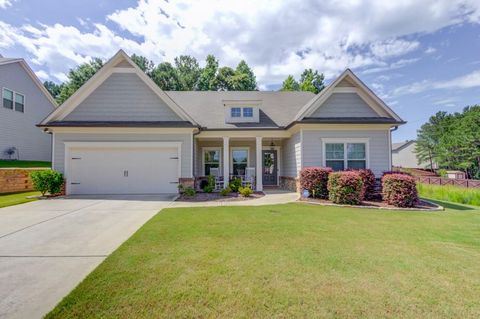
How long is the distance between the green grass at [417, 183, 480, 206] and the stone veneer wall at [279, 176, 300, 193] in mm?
8158

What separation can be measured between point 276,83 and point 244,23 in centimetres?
1981

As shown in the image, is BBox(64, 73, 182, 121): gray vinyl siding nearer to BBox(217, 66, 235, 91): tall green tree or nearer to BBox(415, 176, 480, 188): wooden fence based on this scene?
BBox(217, 66, 235, 91): tall green tree

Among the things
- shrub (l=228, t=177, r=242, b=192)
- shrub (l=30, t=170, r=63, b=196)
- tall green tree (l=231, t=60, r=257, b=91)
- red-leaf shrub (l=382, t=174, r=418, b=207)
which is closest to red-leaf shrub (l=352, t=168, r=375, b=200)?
red-leaf shrub (l=382, t=174, r=418, b=207)

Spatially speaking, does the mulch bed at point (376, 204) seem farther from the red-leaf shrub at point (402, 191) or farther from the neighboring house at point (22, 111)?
the neighboring house at point (22, 111)

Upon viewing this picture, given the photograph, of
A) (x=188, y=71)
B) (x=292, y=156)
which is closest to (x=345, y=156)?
(x=292, y=156)

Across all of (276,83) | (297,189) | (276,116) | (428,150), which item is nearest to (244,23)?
(276,116)

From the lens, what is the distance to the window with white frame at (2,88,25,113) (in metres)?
16.9

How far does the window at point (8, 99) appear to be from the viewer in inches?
664

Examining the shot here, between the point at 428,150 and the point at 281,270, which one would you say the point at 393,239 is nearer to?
the point at 281,270

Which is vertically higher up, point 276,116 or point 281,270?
point 276,116

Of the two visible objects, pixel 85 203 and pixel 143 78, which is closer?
pixel 85 203

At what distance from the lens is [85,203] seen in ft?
31.8

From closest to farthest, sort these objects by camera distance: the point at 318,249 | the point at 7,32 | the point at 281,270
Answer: the point at 281,270, the point at 318,249, the point at 7,32

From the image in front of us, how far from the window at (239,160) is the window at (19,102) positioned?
16.2 meters
